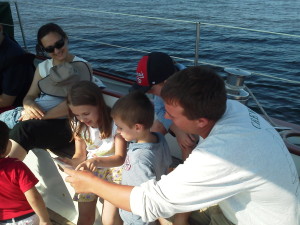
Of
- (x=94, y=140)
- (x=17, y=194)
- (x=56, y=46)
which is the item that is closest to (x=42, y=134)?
(x=94, y=140)

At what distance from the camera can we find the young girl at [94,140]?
78.2 inches

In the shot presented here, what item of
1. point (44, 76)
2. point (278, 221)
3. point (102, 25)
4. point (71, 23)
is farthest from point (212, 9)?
point (278, 221)

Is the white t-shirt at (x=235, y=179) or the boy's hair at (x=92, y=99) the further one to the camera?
the boy's hair at (x=92, y=99)

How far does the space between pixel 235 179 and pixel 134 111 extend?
0.71m

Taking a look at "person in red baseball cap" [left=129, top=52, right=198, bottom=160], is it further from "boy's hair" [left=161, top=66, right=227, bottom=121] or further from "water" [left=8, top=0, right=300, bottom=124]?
"water" [left=8, top=0, right=300, bottom=124]

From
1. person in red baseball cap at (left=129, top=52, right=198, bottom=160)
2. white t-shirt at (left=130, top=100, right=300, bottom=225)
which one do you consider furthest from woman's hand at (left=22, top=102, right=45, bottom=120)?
white t-shirt at (left=130, top=100, right=300, bottom=225)

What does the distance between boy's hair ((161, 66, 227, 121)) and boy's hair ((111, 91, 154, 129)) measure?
15.8 inches

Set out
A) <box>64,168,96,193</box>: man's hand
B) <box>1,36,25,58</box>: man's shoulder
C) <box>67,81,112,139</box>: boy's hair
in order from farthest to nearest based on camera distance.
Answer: <box>1,36,25,58</box>: man's shoulder
<box>67,81,112,139</box>: boy's hair
<box>64,168,96,193</box>: man's hand

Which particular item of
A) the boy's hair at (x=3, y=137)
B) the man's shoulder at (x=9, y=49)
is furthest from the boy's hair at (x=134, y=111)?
the man's shoulder at (x=9, y=49)

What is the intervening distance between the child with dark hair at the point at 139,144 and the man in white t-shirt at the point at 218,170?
302 millimetres

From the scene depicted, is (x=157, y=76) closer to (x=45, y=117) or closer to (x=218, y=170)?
(x=218, y=170)

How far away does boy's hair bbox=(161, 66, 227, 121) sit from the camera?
1225mm

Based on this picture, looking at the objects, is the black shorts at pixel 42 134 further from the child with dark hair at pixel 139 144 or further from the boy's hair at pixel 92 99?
the child with dark hair at pixel 139 144

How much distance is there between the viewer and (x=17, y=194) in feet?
6.17
